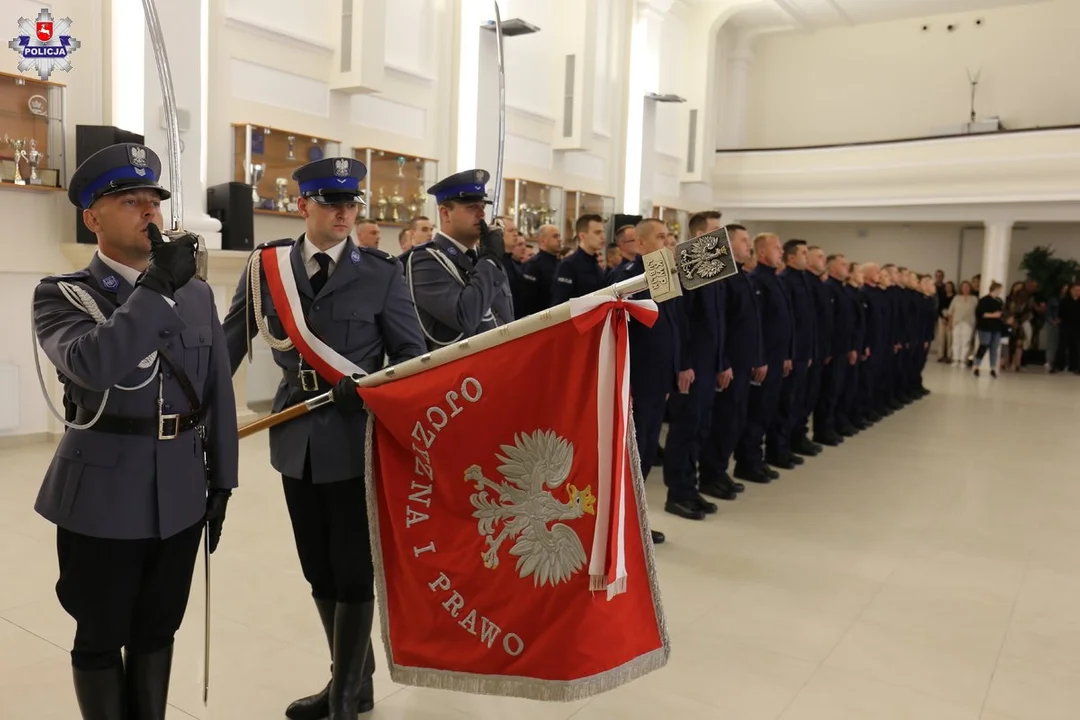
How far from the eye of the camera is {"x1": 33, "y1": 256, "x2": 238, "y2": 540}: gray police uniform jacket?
160cm

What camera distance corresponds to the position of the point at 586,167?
479 inches

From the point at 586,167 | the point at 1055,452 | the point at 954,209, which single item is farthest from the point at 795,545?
the point at 954,209

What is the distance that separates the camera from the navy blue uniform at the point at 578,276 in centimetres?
545

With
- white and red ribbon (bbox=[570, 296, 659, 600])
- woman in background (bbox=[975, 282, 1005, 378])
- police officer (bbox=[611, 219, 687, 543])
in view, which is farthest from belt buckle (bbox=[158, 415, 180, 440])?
woman in background (bbox=[975, 282, 1005, 378])

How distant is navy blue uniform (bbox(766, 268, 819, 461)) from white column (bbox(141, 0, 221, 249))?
4.42 meters

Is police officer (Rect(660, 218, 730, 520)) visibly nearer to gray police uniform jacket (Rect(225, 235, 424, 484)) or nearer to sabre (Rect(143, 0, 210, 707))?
gray police uniform jacket (Rect(225, 235, 424, 484))

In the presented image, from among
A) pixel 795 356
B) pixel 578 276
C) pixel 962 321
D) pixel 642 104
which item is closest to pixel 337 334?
pixel 578 276

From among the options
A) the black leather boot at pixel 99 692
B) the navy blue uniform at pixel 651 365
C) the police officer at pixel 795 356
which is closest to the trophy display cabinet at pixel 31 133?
the navy blue uniform at pixel 651 365

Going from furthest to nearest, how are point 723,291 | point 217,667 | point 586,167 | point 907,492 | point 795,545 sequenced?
point 586,167, point 907,492, point 723,291, point 795,545, point 217,667

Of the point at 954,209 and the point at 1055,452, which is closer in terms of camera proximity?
the point at 1055,452

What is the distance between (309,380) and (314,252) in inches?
13.4

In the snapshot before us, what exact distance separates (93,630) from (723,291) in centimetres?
396

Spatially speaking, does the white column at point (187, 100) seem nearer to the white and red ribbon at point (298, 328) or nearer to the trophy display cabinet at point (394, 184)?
the trophy display cabinet at point (394, 184)

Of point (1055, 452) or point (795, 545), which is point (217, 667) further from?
point (1055, 452)
